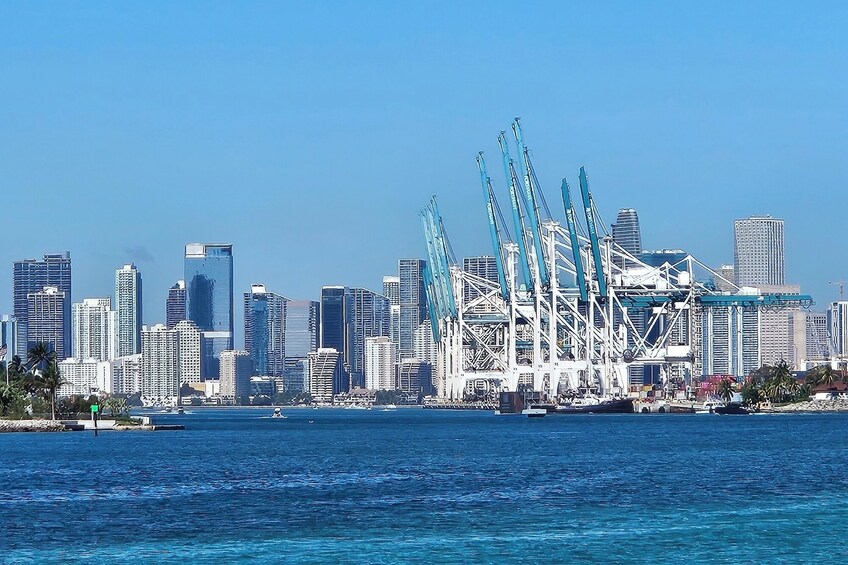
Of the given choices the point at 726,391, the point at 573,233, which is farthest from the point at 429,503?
the point at 726,391

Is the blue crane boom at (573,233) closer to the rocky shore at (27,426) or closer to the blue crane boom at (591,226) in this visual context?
the blue crane boom at (591,226)

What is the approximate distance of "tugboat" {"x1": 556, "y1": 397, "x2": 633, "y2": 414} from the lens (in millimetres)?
180750

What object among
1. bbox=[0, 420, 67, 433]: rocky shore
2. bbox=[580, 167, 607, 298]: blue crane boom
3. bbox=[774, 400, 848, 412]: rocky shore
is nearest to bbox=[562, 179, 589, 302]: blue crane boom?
bbox=[580, 167, 607, 298]: blue crane boom

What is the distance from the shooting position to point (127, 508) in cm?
5150

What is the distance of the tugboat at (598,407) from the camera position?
18075cm

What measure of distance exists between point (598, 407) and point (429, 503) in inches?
5103

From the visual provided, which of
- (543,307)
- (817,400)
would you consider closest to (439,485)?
(817,400)

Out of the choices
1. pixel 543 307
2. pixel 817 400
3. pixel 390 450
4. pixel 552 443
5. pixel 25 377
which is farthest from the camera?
pixel 543 307

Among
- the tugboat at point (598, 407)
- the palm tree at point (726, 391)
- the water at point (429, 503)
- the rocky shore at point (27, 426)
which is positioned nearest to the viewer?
the water at point (429, 503)

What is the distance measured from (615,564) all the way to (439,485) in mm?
22601

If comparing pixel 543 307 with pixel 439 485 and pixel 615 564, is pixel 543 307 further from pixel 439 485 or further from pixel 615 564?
pixel 615 564

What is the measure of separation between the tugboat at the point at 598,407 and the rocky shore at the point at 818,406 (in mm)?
15988

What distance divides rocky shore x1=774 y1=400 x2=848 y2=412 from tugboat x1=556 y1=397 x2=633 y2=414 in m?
16.0

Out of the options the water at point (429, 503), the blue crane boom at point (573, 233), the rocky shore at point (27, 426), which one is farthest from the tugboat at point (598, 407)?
the water at point (429, 503)
